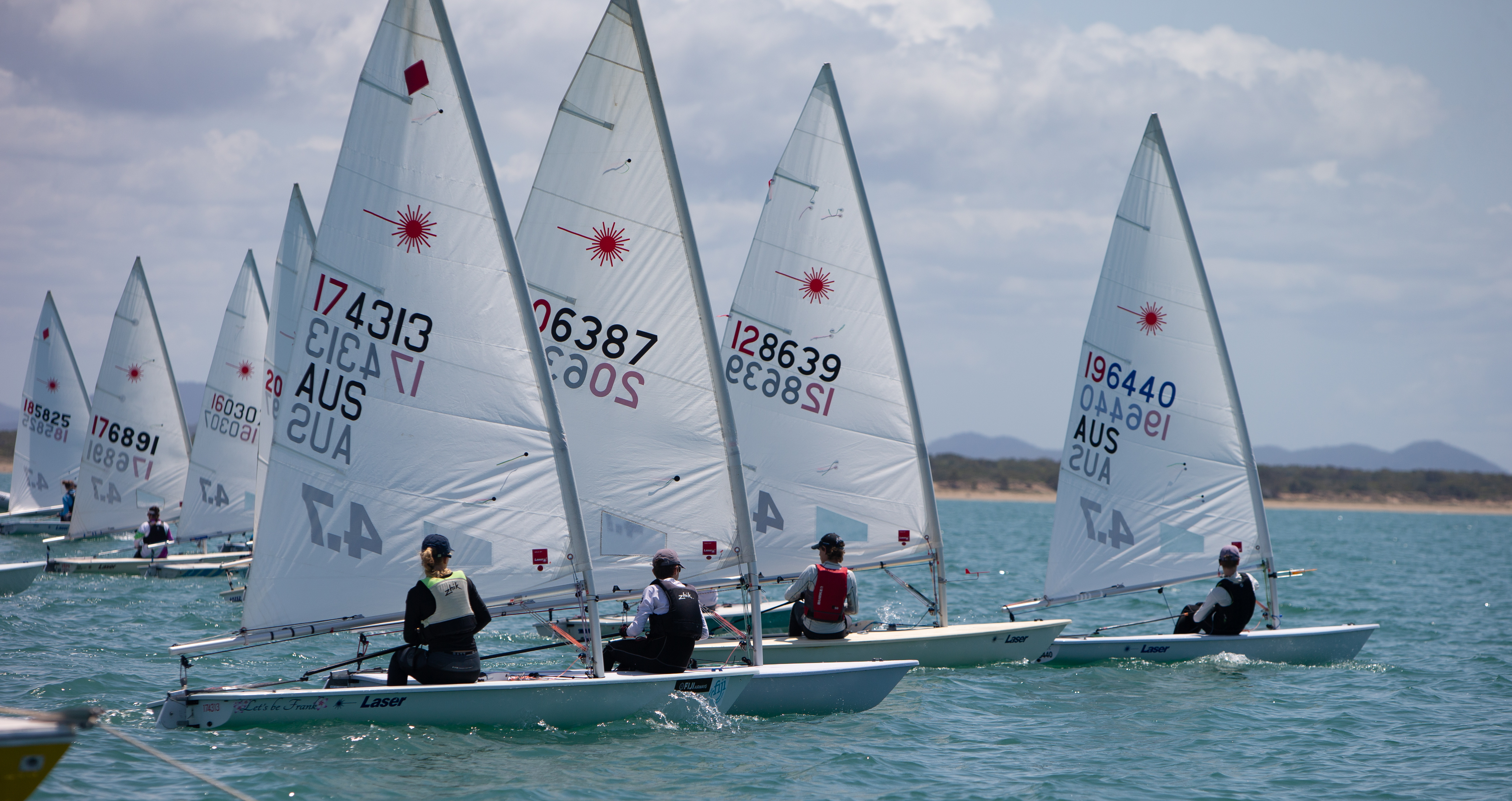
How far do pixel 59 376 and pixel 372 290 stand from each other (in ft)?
76.4

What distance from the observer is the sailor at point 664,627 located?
9672 mm

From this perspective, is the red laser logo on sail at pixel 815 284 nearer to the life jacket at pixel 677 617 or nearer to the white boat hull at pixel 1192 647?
the white boat hull at pixel 1192 647

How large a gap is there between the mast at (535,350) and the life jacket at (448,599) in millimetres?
1037

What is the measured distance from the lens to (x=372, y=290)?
9.33 meters

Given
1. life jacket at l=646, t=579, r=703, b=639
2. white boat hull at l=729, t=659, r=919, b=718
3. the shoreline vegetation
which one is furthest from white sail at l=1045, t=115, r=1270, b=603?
the shoreline vegetation

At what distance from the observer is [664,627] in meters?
9.70

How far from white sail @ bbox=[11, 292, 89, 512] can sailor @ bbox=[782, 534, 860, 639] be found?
881 inches

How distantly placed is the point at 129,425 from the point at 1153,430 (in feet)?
63.7

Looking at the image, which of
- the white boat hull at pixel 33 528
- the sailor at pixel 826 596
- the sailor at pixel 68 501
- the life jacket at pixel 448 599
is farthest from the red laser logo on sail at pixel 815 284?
the white boat hull at pixel 33 528

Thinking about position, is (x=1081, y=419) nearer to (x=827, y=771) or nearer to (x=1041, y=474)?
(x=827, y=771)

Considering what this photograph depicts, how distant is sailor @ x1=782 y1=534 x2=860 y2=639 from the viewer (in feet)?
38.7

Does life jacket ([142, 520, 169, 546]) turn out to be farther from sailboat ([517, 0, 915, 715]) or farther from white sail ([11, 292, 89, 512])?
sailboat ([517, 0, 915, 715])

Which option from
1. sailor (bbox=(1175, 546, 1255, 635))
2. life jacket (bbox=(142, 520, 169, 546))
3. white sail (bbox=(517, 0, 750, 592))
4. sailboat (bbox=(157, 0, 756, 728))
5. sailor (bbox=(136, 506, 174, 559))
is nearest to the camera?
sailboat (bbox=(157, 0, 756, 728))

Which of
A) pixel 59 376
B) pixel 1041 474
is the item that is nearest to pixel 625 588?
pixel 59 376
